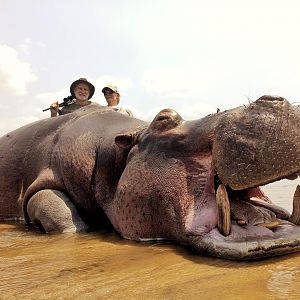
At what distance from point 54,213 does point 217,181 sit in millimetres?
1607

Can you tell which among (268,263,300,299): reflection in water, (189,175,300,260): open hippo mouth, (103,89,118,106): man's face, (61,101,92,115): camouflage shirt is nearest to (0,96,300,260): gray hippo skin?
(189,175,300,260): open hippo mouth

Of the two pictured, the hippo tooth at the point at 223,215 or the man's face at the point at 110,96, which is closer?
the hippo tooth at the point at 223,215

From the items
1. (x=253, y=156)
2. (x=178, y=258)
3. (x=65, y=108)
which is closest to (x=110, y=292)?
(x=178, y=258)

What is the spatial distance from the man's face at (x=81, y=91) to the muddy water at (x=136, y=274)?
4.55 metres

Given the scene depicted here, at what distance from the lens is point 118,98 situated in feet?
26.4

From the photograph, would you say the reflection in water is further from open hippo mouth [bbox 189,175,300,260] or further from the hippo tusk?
the hippo tusk

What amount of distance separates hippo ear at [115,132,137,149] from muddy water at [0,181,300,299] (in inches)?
32.8

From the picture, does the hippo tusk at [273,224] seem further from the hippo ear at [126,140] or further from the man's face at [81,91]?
the man's face at [81,91]

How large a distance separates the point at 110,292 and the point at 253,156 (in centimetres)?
118

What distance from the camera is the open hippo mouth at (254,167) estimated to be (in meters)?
2.43

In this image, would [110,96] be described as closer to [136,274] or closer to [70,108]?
[70,108]

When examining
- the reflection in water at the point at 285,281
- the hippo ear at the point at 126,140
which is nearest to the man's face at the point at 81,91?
the hippo ear at the point at 126,140

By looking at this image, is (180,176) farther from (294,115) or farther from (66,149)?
(66,149)

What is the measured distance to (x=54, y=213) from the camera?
3.75 m
